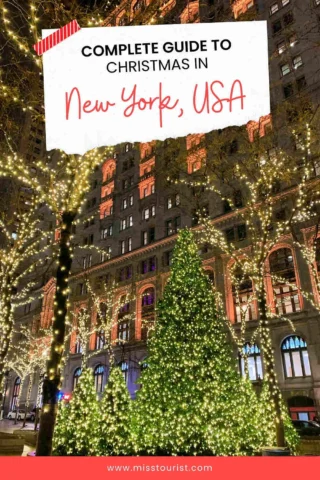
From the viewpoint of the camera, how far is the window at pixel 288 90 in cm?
3254

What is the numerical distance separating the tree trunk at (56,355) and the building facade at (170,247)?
9085 millimetres

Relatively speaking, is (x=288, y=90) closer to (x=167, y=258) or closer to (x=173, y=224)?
(x=173, y=224)

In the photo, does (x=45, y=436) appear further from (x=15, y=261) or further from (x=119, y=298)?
(x=119, y=298)

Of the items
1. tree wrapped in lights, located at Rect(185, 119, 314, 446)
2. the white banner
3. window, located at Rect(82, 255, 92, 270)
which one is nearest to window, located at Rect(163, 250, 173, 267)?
tree wrapped in lights, located at Rect(185, 119, 314, 446)

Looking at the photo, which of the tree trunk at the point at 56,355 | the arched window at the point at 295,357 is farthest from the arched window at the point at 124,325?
the tree trunk at the point at 56,355

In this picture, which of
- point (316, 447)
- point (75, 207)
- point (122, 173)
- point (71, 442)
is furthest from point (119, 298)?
point (75, 207)

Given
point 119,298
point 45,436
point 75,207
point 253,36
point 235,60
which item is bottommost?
point 45,436

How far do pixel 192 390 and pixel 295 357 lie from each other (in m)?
21.4

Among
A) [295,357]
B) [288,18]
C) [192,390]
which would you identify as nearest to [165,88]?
[192,390]

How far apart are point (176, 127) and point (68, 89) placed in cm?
103

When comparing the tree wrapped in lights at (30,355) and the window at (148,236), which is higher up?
the window at (148,236)

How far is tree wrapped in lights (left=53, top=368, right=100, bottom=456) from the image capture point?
9.81 metres

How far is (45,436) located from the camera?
19.8 feet
